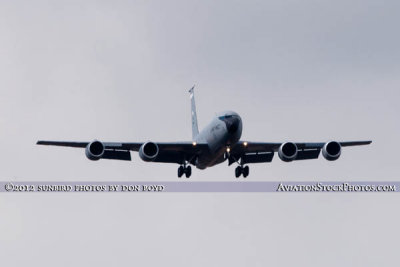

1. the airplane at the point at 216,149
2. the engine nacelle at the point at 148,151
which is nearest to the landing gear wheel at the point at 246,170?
the airplane at the point at 216,149

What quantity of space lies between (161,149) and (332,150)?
1297cm

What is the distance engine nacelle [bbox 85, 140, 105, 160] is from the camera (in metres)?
66.5

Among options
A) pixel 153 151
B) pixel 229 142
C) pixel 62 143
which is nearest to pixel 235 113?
pixel 229 142

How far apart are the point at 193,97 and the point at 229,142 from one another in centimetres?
2377

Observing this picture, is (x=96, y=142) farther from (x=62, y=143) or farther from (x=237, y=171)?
(x=237, y=171)

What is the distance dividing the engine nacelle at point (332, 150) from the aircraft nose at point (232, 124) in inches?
323

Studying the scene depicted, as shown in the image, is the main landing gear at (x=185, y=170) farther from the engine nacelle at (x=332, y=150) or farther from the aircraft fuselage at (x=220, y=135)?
the engine nacelle at (x=332, y=150)

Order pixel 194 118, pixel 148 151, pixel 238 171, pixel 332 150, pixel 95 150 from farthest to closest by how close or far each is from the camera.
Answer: pixel 194 118
pixel 238 171
pixel 332 150
pixel 148 151
pixel 95 150

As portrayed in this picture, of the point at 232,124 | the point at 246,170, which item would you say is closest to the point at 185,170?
the point at 246,170

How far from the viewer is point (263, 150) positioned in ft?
236

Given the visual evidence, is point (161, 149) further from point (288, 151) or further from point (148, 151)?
point (288, 151)

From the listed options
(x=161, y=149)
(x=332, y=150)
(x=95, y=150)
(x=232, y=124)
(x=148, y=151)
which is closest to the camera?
(x=232, y=124)

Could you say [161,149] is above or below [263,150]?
above

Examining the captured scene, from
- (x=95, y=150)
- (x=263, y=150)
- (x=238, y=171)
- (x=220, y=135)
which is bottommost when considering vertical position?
(x=238, y=171)
